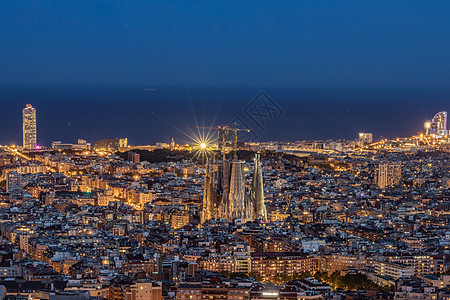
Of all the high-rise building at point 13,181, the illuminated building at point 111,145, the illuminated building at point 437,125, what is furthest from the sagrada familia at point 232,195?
the illuminated building at point 437,125

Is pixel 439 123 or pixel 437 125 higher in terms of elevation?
pixel 439 123

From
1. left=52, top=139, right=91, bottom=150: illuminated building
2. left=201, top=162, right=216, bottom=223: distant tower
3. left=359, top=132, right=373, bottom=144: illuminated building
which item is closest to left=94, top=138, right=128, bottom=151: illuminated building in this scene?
left=52, top=139, right=91, bottom=150: illuminated building

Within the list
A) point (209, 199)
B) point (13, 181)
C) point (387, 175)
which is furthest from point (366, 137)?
point (209, 199)

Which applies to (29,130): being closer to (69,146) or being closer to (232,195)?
(69,146)

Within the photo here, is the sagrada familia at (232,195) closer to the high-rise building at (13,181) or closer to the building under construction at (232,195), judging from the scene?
the building under construction at (232,195)

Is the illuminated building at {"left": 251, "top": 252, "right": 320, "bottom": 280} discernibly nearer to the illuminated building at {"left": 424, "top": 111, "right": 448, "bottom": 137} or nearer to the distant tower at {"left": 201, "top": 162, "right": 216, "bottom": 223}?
the distant tower at {"left": 201, "top": 162, "right": 216, "bottom": 223}

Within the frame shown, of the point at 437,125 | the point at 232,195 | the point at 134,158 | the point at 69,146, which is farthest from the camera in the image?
the point at 437,125
